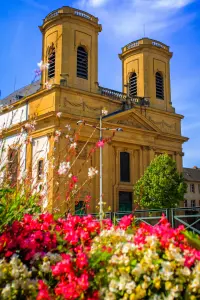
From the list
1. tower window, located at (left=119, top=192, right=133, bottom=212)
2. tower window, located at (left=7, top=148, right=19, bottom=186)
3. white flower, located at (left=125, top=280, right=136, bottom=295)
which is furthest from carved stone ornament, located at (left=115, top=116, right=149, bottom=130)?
white flower, located at (left=125, top=280, right=136, bottom=295)

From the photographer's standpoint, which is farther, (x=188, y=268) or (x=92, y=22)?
(x=92, y=22)

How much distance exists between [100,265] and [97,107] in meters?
27.2

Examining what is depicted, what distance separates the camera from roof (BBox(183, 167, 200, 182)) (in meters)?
56.3

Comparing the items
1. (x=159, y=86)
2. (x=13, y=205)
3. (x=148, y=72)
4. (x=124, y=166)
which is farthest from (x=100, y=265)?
(x=159, y=86)

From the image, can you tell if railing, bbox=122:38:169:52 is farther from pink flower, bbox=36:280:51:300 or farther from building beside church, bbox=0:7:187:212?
pink flower, bbox=36:280:51:300

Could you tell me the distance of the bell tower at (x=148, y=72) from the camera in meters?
35.6

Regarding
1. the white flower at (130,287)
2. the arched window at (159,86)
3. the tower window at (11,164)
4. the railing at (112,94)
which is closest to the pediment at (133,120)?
the railing at (112,94)

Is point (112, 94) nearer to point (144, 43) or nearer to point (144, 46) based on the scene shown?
point (144, 46)

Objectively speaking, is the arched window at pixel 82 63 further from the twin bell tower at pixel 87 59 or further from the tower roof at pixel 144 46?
the tower roof at pixel 144 46

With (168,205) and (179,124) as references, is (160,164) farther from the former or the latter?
(179,124)

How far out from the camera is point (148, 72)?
3597cm

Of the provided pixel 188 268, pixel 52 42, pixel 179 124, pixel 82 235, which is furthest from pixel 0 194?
pixel 179 124

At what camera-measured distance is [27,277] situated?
3373mm

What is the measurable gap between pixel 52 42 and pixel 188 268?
29.6m
